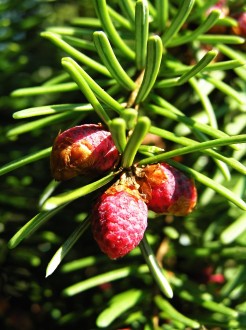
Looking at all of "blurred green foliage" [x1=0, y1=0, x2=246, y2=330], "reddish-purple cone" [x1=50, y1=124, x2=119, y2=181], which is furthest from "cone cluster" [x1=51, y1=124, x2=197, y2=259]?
"blurred green foliage" [x1=0, y1=0, x2=246, y2=330]

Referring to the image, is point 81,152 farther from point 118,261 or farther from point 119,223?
point 118,261

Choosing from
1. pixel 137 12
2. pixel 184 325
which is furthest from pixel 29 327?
pixel 137 12

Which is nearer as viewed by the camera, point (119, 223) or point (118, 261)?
point (119, 223)

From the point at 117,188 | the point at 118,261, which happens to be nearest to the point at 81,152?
the point at 117,188

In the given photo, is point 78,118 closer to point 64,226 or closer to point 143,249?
point 143,249

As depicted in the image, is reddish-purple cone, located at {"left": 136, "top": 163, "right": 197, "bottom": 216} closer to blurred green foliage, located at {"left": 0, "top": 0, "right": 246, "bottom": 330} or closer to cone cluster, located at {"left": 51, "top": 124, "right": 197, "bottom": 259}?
cone cluster, located at {"left": 51, "top": 124, "right": 197, "bottom": 259}

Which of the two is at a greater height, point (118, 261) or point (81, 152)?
point (81, 152)
